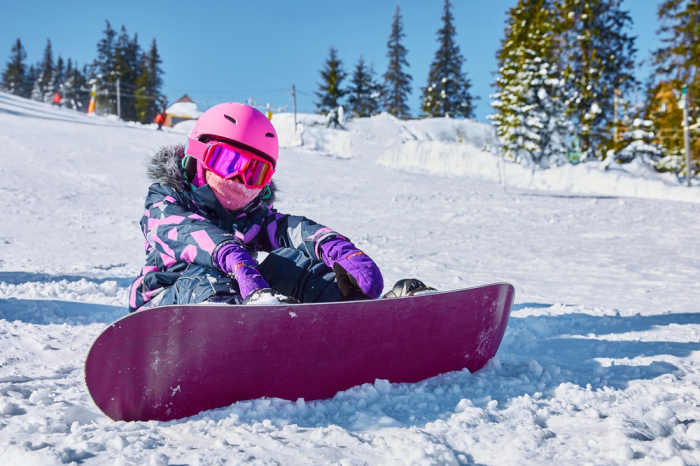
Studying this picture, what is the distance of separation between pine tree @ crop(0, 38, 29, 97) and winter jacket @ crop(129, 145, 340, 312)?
73485mm

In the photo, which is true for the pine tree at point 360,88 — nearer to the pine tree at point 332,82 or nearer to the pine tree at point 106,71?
the pine tree at point 332,82

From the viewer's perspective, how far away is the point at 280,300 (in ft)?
5.95

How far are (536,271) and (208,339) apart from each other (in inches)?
196

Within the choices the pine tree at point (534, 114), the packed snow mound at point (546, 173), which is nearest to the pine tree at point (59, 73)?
the packed snow mound at point (546, 173)

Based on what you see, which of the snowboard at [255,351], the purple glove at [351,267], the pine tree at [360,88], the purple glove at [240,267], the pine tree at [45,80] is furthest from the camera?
the pine tree at [45,80]

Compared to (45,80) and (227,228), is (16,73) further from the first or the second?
(227,228)

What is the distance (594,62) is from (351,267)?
27962mm

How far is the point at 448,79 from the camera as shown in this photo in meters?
37.7

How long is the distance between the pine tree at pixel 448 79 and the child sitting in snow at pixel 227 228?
1449 inches

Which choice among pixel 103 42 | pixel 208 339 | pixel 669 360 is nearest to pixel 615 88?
pixel 669 360

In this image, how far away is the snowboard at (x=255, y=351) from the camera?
1676 mm

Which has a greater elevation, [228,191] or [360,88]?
[360,88]

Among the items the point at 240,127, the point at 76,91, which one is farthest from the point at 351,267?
the point at 76,91

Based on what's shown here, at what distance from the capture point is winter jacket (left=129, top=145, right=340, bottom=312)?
7.08 ft
